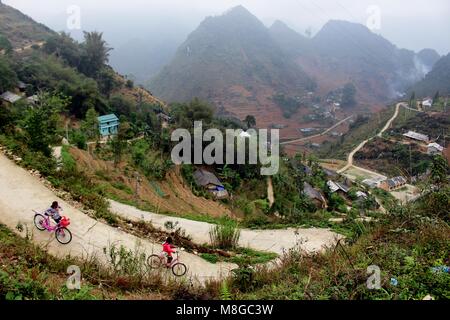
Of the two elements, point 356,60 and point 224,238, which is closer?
point 224,238

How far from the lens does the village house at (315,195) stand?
23.9 meters

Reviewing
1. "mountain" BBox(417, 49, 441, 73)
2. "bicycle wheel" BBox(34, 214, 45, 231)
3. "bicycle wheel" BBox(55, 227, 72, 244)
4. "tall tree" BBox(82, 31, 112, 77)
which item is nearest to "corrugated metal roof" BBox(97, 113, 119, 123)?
"tall tree" BBox(82, 31, 112, 77)

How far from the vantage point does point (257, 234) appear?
10.0 metres

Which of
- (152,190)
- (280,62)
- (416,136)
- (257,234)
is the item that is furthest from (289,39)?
(257,234)

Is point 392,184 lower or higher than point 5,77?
lower

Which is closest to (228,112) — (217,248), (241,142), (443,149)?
(443,149)

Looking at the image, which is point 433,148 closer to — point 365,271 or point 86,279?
point 365,271

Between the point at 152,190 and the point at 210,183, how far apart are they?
19.0ft

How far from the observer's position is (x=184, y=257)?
24.0ft

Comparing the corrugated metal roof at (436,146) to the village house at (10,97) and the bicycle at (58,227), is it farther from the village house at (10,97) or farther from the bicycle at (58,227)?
the bicycle at (58,227)

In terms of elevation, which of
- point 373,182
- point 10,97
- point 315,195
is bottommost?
point 373,182

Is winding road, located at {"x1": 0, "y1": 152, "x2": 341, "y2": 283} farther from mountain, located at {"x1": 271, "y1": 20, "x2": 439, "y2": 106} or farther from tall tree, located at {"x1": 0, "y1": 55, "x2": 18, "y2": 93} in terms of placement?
mountain, located at {"x1": 271, "y1": 20, "x2": 439, "y2": 106}

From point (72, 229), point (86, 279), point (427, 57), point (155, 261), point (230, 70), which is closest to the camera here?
point (86, 279)

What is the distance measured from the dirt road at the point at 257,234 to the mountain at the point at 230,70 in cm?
6668
